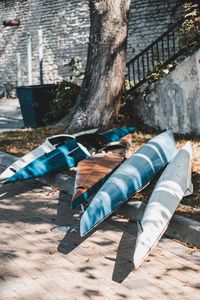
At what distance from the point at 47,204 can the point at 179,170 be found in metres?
1.64

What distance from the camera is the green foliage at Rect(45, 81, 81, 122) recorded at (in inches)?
465

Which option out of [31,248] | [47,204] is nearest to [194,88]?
[47,204]

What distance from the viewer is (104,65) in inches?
375

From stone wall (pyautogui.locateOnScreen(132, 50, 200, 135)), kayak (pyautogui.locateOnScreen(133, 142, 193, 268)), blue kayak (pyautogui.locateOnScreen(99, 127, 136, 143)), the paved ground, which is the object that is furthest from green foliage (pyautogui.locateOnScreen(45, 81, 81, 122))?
kayak (pyautogui.locateOnScreen(133, 142, 193, 268))

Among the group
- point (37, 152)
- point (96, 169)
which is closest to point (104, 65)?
point (37, 152)

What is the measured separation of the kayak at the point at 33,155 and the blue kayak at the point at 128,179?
1551 millimetres

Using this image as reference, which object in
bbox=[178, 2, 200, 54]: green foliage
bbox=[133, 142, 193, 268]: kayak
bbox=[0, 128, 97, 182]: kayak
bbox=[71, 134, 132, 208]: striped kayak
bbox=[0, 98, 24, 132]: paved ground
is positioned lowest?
bbox=[0, 98, 24, 132]: paved ground

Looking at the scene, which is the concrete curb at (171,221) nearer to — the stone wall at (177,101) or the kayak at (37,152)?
the kayak at (37,152)

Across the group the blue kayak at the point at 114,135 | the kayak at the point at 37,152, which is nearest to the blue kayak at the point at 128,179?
the blue kayak at the point at 114,135

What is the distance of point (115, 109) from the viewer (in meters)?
9.82

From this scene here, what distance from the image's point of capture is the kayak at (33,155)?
22.6ft

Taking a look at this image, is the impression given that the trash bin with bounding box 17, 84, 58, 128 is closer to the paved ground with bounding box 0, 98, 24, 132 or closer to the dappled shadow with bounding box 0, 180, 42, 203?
the paved ground with bounding box 0, 98, 24, 132

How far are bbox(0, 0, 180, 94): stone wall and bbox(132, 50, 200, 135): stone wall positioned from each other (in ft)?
20.1

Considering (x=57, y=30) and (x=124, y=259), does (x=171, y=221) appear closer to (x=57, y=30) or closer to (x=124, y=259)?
(x=124, y=259)
